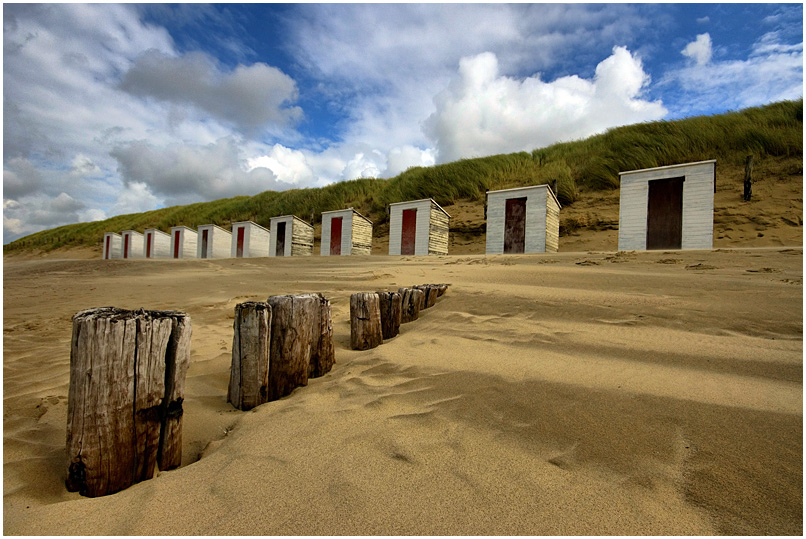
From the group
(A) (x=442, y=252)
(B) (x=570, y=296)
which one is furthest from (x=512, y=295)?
(A) (x=442, y=252)

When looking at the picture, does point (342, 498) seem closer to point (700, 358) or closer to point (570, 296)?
point (700, 358)

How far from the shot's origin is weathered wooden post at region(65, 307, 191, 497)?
5.71 ft

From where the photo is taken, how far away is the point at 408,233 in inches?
658

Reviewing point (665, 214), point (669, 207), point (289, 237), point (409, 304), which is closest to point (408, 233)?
point (289, 237)

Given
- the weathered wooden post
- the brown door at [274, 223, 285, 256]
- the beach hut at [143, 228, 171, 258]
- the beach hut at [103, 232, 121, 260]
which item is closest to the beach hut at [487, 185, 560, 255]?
the brown door at [274, 223, 285, 256]

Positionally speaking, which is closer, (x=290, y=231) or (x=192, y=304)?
(x=192, y=304)

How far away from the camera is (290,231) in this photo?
20.0 m

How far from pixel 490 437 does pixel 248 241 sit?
21.8m

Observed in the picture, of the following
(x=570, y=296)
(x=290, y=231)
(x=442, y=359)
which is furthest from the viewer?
(x=290, y=231)

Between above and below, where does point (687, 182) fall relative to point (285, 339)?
above

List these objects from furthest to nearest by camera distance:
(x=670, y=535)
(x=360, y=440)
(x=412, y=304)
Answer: (x=412, y=304) → (x=360, y=440) → (x=670, y=535)

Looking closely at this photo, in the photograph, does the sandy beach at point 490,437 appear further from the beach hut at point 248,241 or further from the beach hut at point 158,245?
the beach hut at point 158,245

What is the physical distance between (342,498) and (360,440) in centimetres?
44

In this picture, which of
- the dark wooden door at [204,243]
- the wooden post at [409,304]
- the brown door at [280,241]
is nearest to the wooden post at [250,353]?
the wooden post at [409,304]
